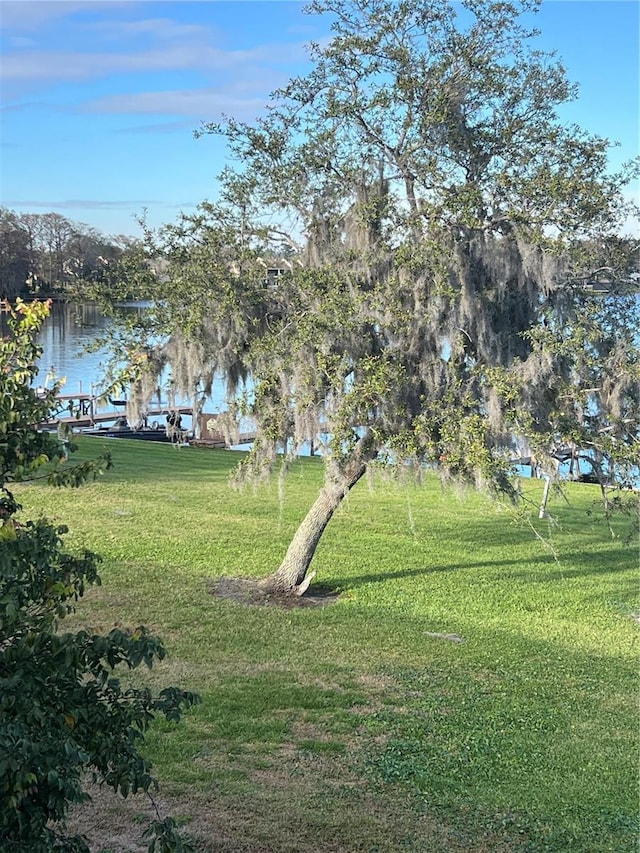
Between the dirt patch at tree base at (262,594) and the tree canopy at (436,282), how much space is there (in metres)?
1.64

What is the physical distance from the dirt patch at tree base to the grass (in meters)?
0.14

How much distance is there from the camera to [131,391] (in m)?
8.80

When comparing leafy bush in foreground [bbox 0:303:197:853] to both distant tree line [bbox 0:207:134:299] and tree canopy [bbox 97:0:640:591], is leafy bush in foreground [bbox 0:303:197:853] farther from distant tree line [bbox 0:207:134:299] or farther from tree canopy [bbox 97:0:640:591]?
distant tree line [bbox 0:207:134:299]

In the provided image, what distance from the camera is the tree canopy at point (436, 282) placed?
7859 mm

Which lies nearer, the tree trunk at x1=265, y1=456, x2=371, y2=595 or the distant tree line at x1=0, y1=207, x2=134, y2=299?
the tree trunk at x1=265, y1=456, x2=371, y2=595

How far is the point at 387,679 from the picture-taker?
7113mm

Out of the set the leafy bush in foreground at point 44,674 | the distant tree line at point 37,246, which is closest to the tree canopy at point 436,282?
the leafy bush in foreground at point 44,674

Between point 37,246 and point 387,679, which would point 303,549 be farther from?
point 37,246

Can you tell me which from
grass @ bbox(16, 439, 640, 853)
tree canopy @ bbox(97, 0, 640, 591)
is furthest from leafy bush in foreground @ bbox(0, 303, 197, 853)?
tree canopy @ bbox(97, 0, 640, 591)

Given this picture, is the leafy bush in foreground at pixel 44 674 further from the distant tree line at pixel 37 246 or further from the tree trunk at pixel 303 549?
the distant tree line at pixel 37 246

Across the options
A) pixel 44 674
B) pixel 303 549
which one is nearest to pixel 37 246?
pixel 303 549

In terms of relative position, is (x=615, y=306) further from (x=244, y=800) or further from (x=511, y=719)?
(x=244, y=800)

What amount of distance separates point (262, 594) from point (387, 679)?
2.65 metres

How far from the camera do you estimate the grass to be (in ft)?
15.8
